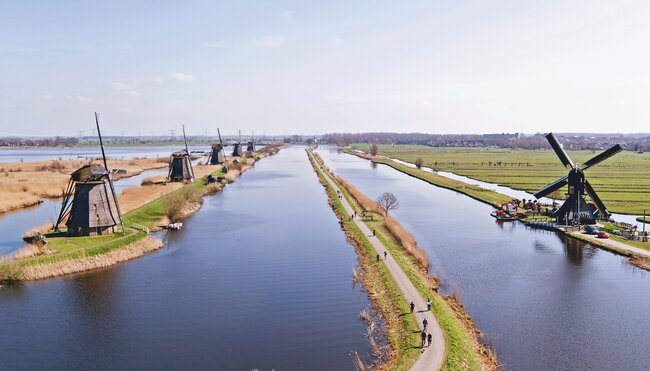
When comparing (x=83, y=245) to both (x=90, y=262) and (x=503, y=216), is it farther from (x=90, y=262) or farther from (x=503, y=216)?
(x=503, y=216)

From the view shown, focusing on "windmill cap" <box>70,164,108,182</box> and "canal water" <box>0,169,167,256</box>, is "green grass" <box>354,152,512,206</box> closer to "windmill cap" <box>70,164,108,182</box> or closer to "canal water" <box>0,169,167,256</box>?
"windmill cap" <box>70,164,108,182</box>

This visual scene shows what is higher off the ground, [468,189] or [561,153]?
[561,153]

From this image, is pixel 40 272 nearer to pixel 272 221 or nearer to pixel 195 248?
pixel 195 248

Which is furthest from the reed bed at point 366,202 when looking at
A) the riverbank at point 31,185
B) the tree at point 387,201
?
the riverbank at point 31,185

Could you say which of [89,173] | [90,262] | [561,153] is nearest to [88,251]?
[90,262]

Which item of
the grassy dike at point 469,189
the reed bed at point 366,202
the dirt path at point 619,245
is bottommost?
the grassy dike at point 469,189

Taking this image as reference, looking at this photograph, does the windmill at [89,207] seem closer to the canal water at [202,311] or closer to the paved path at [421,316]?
the canal water at [202,311]
